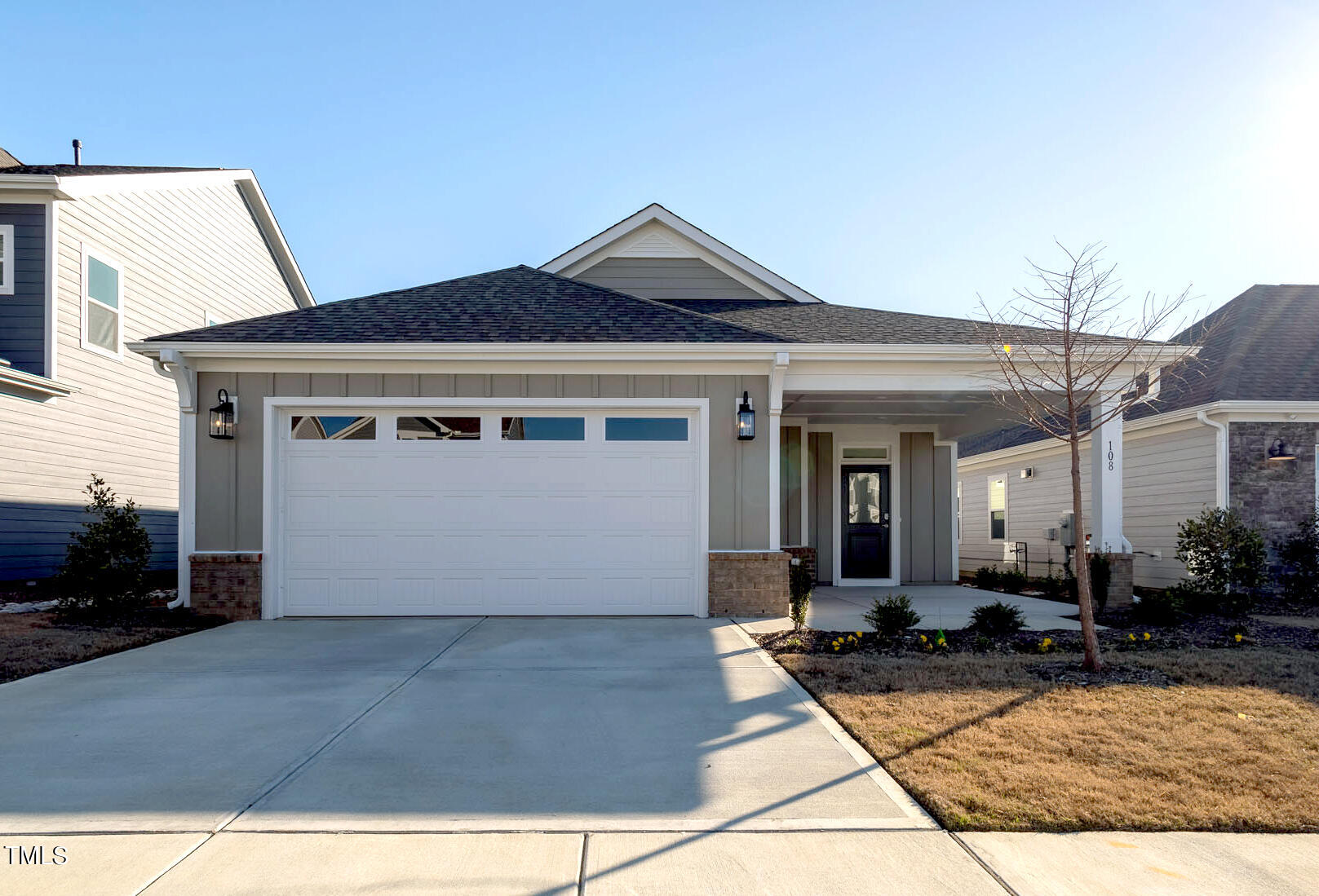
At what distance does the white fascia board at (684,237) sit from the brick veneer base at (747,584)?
214 inches

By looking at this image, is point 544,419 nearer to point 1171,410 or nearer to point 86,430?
point 86,430

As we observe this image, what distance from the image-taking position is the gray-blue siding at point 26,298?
11.3 m

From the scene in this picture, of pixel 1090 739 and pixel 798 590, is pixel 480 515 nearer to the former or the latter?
pixel 798 590

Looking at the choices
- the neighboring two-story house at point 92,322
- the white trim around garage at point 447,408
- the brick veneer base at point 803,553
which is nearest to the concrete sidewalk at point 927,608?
the brick veneer base at point 803,553

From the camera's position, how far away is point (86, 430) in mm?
12469

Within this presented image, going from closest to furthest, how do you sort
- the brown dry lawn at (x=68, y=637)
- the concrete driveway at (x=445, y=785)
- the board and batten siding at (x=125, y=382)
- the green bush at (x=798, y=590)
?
1. the concrete driveway at (x=445, y=785)
2. the brown dry lawn at (x=68, y=637)
3. the green bush at (x=798, y=590)
4. the board and batten siding at (x=125, y=382)

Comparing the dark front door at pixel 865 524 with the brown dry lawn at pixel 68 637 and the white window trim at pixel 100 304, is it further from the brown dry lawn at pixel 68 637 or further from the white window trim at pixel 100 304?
the white window trim at pixel 100 304

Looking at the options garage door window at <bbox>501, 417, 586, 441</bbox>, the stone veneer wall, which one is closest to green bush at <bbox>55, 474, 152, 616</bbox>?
garage door window at <bbox>501, 417, 586, 441</bbox>

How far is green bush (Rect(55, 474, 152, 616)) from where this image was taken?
27.8 ft

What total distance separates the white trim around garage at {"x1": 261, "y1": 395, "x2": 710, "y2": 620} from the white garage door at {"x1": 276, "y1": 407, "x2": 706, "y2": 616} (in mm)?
54

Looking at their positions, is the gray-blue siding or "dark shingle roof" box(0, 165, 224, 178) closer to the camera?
the gray-blue siding

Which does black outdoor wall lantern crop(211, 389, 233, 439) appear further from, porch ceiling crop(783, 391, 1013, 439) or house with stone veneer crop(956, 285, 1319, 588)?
house with stone veneer crop(956, 285, 1319, 588)

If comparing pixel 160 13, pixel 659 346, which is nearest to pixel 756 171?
pixel 659 346

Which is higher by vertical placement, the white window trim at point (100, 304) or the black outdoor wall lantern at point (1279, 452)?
the white window trim at point (100, 304)
